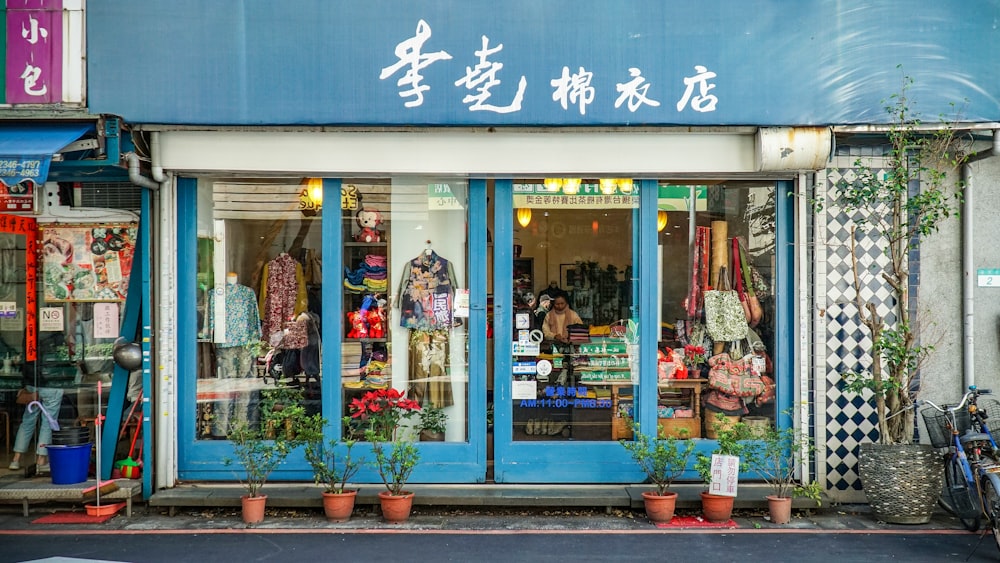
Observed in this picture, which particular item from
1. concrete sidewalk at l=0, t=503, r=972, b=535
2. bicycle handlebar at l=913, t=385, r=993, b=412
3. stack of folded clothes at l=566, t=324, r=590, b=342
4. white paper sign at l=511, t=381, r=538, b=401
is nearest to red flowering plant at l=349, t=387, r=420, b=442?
concrete sidewalk at l=0, t=503, r=972, b=535

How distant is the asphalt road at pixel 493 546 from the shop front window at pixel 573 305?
1.57 m

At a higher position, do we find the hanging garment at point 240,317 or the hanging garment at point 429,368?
the hanging garment at point 240,317

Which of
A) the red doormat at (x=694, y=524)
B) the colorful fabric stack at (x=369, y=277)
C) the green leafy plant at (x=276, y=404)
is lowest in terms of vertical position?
the red doormat at (x=694, y=524)

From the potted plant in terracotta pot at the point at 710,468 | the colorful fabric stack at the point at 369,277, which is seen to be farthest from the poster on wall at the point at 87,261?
the potted plant in terracotta pot at the point at 710,468

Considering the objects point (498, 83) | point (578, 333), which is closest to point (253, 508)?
point (578, 333)

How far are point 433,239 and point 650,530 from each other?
12.3 feet

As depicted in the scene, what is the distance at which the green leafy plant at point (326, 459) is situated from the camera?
26.8ft

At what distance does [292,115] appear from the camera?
834cm

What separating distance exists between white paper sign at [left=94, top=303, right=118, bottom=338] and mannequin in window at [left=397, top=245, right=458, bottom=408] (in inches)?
131

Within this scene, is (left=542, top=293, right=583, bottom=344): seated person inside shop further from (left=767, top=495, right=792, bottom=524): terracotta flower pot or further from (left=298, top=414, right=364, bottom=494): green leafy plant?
(left=767, top=495, right=792, bottom=524): terracotta flower pot

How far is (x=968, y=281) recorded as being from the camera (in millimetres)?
8586

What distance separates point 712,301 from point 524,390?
227cm

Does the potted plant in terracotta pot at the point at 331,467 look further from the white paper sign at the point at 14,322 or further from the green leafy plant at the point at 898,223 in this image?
the green leafy plant at the point at 898,223

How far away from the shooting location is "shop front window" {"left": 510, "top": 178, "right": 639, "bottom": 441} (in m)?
8.89
